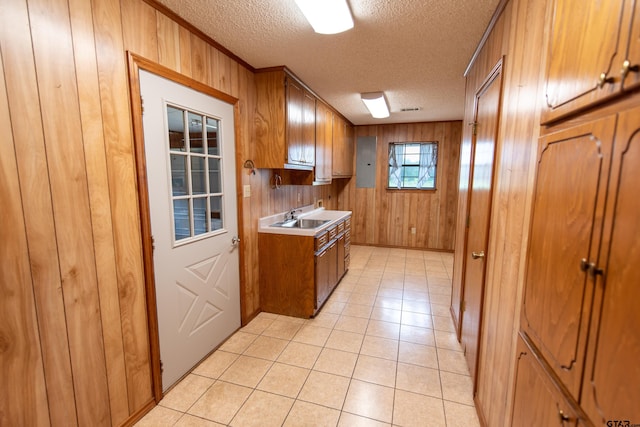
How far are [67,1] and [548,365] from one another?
8.03 ft

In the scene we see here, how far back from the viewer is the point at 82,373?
1.45 metres

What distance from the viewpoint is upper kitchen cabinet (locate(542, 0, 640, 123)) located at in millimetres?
643

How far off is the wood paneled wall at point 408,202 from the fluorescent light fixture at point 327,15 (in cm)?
398

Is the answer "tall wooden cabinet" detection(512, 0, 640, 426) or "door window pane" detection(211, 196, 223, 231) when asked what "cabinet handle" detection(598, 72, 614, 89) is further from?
"door window pane" detection(211, 196, 223, 231)

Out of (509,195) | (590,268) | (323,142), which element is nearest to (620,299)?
(590,268)

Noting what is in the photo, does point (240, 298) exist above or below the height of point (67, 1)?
below

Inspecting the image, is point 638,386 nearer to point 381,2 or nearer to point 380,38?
point 381,2

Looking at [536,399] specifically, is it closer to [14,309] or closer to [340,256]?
[14,309]

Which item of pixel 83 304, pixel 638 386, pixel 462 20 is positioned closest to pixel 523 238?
pixel 638 386

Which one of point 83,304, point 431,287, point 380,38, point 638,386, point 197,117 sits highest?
point 380,38

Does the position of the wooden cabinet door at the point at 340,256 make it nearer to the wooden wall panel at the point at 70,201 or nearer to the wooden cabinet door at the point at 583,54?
the wooden wall panel at the point at 70,201

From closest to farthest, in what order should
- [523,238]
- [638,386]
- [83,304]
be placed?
[638,386] → [523,238] → [83,304]

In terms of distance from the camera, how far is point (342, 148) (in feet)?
16.8

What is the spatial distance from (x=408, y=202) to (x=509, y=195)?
14.1ft
